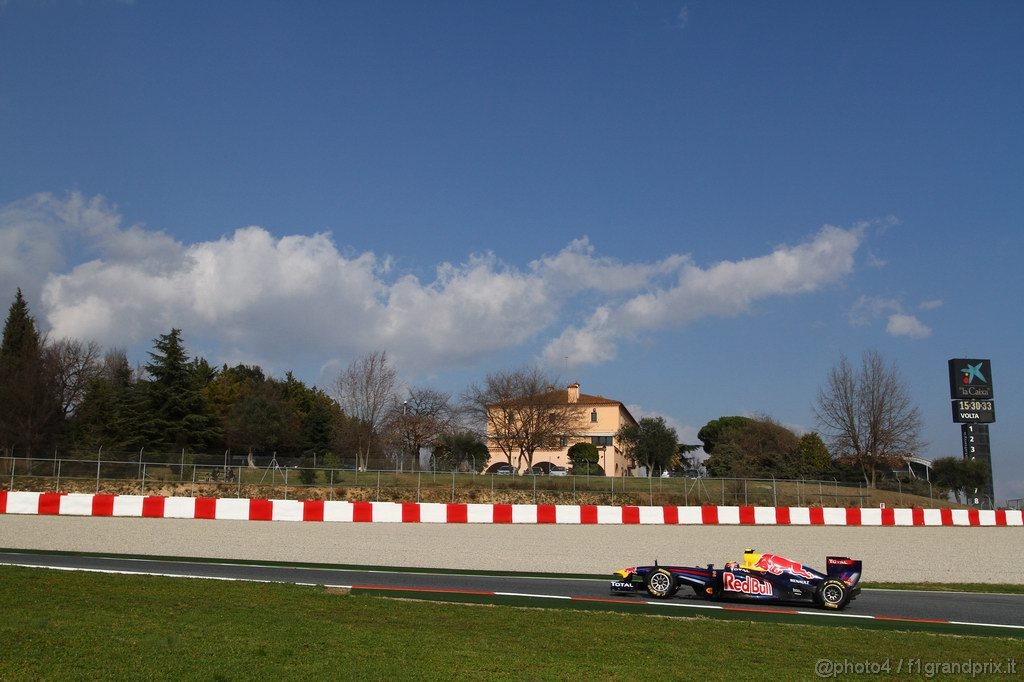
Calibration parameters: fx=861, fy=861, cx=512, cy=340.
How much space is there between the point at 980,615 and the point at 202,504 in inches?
737

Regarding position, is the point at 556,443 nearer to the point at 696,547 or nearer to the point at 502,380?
the point at 502,380

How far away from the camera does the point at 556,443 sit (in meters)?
69.6

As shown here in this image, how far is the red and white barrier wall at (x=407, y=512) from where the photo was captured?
2328 cm

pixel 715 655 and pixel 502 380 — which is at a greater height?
pixel 502 380

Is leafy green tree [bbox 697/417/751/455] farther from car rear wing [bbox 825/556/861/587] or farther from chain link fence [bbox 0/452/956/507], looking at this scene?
car rear wing [bbox 825/556/861/587]

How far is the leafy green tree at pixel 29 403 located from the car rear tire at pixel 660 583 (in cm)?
4801

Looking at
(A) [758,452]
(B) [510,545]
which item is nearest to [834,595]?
(B) [510,545]

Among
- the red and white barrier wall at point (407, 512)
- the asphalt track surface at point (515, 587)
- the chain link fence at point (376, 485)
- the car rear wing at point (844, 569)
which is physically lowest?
the asphalt track surface at point (515, 587)

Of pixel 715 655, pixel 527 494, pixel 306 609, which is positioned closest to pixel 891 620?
pixel 715 655

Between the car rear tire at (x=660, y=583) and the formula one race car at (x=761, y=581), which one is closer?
the formula one race car at (x=761, y=581)

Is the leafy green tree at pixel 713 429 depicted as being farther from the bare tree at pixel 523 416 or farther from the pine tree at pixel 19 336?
the pine tree at pixel 19 336

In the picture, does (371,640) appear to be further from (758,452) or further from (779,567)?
(758,452)
